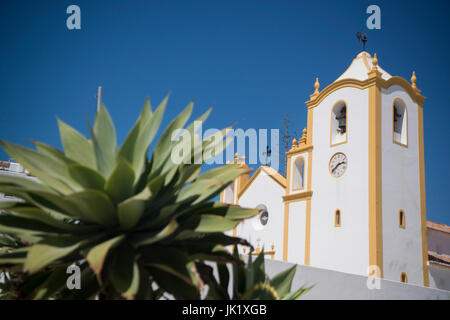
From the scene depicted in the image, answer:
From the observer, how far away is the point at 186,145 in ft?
9.28

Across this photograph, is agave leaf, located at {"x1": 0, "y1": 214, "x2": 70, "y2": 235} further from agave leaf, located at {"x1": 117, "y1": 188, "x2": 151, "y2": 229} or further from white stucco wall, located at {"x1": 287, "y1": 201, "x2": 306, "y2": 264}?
white stucco wall, located at {"x1": 287, "y1": 201, "x2": 306, "y2": 264}

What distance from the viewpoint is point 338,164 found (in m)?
19.6

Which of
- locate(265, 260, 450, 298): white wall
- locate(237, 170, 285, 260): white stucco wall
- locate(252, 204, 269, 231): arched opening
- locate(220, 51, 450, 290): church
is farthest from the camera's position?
locate(252, 204, 269, 231): arched opening

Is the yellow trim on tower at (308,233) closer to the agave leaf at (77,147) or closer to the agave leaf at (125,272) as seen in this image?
the agave leaf at (77,147)

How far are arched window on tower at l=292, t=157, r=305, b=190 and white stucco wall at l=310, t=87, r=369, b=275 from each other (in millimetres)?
1438

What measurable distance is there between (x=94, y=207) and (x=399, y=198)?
18253 millimetres

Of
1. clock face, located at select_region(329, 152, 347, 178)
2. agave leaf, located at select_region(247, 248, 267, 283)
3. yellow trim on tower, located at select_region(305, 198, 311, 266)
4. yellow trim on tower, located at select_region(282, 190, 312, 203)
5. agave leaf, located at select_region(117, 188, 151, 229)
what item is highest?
clock face, located at select_region(329, 152, 347, 178)

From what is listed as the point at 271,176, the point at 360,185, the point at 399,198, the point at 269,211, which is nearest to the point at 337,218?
the point at 360,185

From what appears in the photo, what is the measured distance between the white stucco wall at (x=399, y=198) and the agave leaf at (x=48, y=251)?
55.2ft

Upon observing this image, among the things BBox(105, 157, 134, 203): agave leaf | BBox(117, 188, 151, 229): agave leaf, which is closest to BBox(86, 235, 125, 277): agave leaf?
BBox(117, 188, 151, 229): agave leaf

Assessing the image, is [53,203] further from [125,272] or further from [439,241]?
[439,241]

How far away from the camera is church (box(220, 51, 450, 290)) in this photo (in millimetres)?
17922

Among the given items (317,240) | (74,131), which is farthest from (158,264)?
(317,240)
